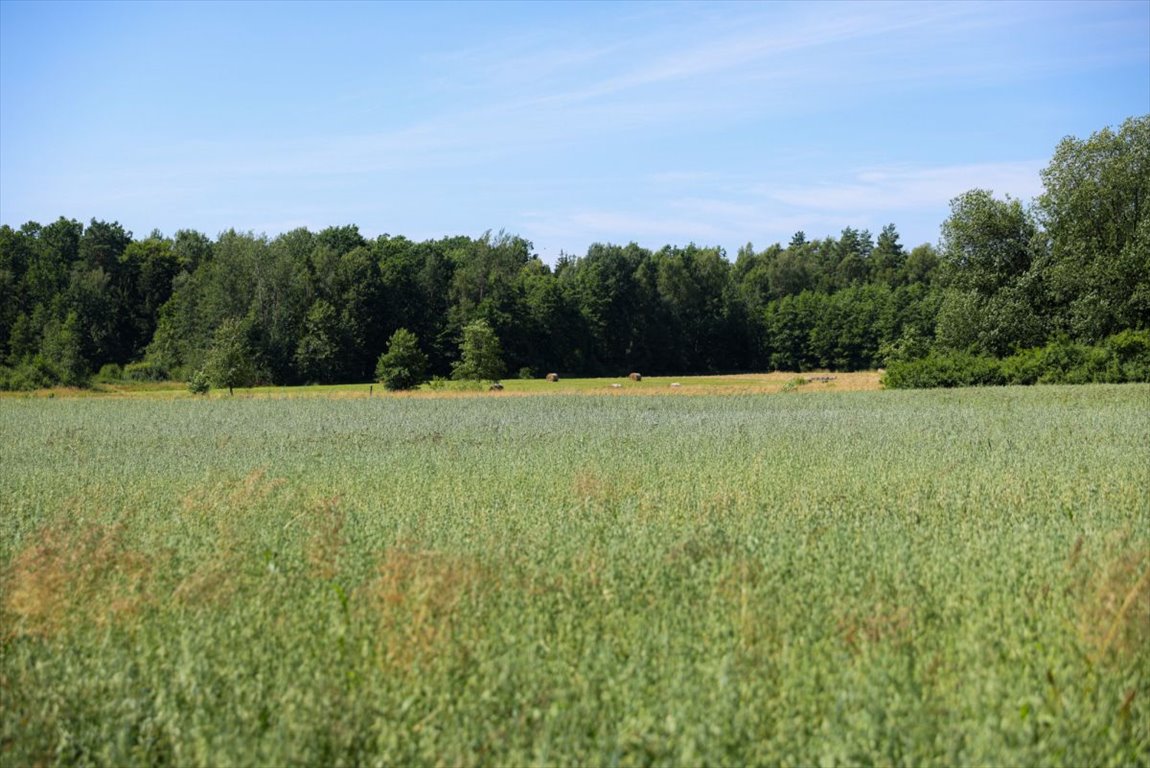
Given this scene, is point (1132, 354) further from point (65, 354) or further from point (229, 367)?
point (65, 354)

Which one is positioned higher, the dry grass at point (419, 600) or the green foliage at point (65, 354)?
the green foliage at point (65, 354)

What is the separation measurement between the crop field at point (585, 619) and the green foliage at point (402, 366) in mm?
45202

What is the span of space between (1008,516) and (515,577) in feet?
19.8

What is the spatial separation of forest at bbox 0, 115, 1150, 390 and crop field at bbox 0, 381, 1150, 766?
37794 mm

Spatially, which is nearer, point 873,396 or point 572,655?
point 572,655

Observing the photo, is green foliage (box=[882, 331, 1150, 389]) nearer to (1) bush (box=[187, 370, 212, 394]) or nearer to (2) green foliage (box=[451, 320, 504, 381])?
(2) green foliage (box=[451, 320, 504, 381])

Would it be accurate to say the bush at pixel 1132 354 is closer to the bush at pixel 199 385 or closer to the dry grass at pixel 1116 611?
the dry grass at pixel 1116 611

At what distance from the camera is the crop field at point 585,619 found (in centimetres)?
504

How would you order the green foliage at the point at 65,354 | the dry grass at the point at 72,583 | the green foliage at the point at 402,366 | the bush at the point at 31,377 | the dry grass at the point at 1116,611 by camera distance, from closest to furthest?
the dry grass at the point at 1116,611, the dry grass at the point at 72,583, the bush at the point at 31,377, the green foliage at the point at 402,366, the green foliage at the point at 65,354

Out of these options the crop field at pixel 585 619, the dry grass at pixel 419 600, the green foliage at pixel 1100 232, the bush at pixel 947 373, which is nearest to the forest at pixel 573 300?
the green foliage at pixel 1100 232

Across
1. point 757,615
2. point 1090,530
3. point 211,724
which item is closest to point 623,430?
point 1090,530

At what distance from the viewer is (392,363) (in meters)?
61.0

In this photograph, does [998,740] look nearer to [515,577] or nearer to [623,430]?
[515,577]

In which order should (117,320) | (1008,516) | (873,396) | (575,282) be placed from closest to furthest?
(1008,516)
(873,396)
(117,320)
(575,282)
